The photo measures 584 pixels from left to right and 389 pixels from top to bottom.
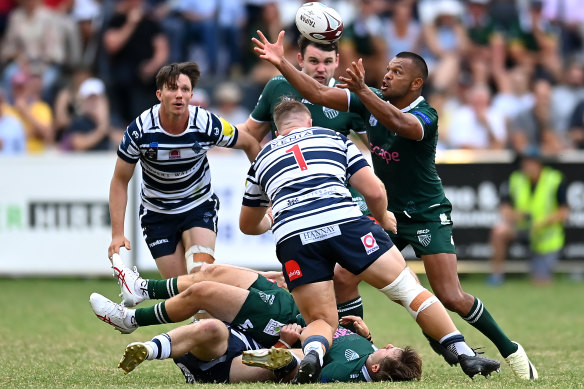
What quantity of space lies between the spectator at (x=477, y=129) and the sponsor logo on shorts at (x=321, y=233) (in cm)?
948

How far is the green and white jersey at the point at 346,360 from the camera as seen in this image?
7.05m

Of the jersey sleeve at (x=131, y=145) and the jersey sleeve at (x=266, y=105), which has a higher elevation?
the jersey sleeve at (x=266, y=105)

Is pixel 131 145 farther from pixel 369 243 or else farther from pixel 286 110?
pixel 369 243

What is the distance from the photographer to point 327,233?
7.09 meters

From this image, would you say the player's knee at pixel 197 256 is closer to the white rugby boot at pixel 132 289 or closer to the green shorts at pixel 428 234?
the white rugby boot at pixel 132 289

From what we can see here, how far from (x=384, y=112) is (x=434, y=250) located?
3.95 feet

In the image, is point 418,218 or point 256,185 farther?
point 418,218

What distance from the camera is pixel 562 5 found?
61.4ft

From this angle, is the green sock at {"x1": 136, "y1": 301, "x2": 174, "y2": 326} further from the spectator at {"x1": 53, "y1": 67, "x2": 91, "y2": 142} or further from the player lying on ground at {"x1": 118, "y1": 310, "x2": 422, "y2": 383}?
the spectator at {"x1": 53, "y1": 67, "x2": 91, "y2": 142}

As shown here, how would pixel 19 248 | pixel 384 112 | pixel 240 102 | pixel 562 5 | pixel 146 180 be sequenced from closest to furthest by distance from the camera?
pixel 384 112 → pixel 146 180 → pixel 19 248 → pixel 240 102 → pixel 562 5

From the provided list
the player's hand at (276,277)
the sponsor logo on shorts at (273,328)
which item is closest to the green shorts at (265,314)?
the sponsor logo on shorts at (273,328)

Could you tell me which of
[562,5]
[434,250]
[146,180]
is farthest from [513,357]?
[562,5]

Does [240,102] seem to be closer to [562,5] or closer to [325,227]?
[562,5]

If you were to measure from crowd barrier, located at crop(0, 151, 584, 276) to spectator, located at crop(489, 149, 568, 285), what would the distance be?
1.04ft
